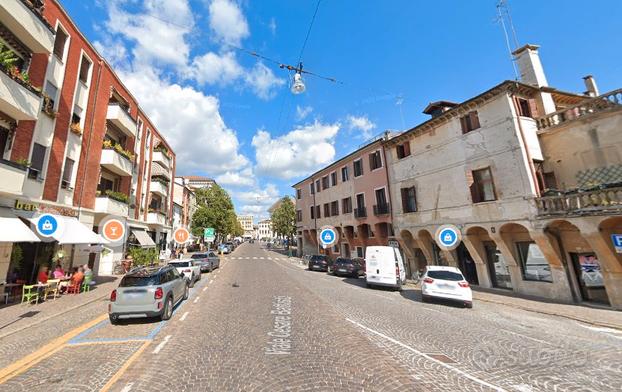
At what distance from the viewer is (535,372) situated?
18.6 feet

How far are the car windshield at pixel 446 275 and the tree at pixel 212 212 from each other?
45.8m

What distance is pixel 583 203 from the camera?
12.7 m

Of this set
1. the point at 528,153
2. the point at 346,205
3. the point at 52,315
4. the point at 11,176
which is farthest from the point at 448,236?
the point at 11,176

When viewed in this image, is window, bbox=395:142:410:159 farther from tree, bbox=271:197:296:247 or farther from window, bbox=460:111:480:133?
tree, bbox=271:197:296:247

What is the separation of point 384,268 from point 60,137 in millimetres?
20622

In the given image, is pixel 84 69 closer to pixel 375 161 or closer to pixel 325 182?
pixel 375 161

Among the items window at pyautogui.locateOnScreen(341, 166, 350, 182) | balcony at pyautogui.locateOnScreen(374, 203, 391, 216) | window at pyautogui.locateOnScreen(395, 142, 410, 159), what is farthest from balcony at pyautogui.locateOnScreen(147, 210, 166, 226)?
window at pyautogui.locateOnScreen(395, 142, 410, 159)

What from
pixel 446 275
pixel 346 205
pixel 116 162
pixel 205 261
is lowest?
pixel 446 275

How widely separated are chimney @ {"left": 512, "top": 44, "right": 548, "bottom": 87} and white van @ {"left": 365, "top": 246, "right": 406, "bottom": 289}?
567 inches

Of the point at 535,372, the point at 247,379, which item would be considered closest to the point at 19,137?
the point at 247,379

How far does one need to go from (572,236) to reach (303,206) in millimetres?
33011

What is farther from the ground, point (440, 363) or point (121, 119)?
point (121, 119)

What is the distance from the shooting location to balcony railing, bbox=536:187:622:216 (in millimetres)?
11695

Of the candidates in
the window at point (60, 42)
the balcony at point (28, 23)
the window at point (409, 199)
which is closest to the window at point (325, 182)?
the window at point (409, 199)
